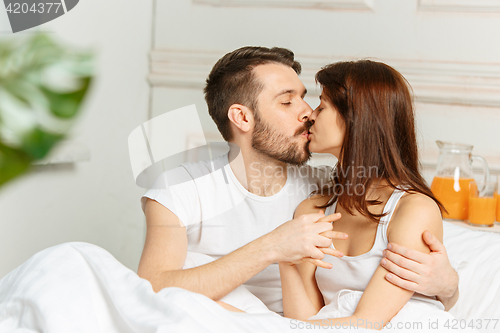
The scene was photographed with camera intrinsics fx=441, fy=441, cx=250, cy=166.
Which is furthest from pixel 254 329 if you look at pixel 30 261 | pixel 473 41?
pixel 473 41

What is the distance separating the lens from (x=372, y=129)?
987mm

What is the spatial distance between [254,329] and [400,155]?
0.57m

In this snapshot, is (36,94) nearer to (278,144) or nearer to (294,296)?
(294,296)

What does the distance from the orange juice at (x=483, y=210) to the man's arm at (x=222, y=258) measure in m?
0.71

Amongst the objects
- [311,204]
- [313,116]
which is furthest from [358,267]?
[313,116]

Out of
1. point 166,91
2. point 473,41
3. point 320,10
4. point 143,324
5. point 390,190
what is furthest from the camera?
point 166,91

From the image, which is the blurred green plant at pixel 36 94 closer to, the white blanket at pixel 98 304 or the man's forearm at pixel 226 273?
the white blanket at pixel 98 304

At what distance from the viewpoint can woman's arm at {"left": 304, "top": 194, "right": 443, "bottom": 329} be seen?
0.85 metres

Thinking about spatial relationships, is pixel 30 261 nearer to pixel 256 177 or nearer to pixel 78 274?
pixel 78 274

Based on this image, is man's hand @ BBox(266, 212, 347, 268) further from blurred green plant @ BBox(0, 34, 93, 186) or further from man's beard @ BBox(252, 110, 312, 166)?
blurred green plant @ BBox(0, 34, 93, 186)

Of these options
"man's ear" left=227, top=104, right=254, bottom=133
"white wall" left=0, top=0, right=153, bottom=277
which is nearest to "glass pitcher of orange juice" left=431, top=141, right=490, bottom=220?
"man's ear" left=227, top=104, right=254, bottom=133

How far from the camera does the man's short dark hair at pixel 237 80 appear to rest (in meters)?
1.25

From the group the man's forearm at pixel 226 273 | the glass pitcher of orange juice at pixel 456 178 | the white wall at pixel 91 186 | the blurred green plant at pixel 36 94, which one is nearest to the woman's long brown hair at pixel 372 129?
the man's forearm at pixel 226 273

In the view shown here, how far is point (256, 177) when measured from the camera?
1258mm
